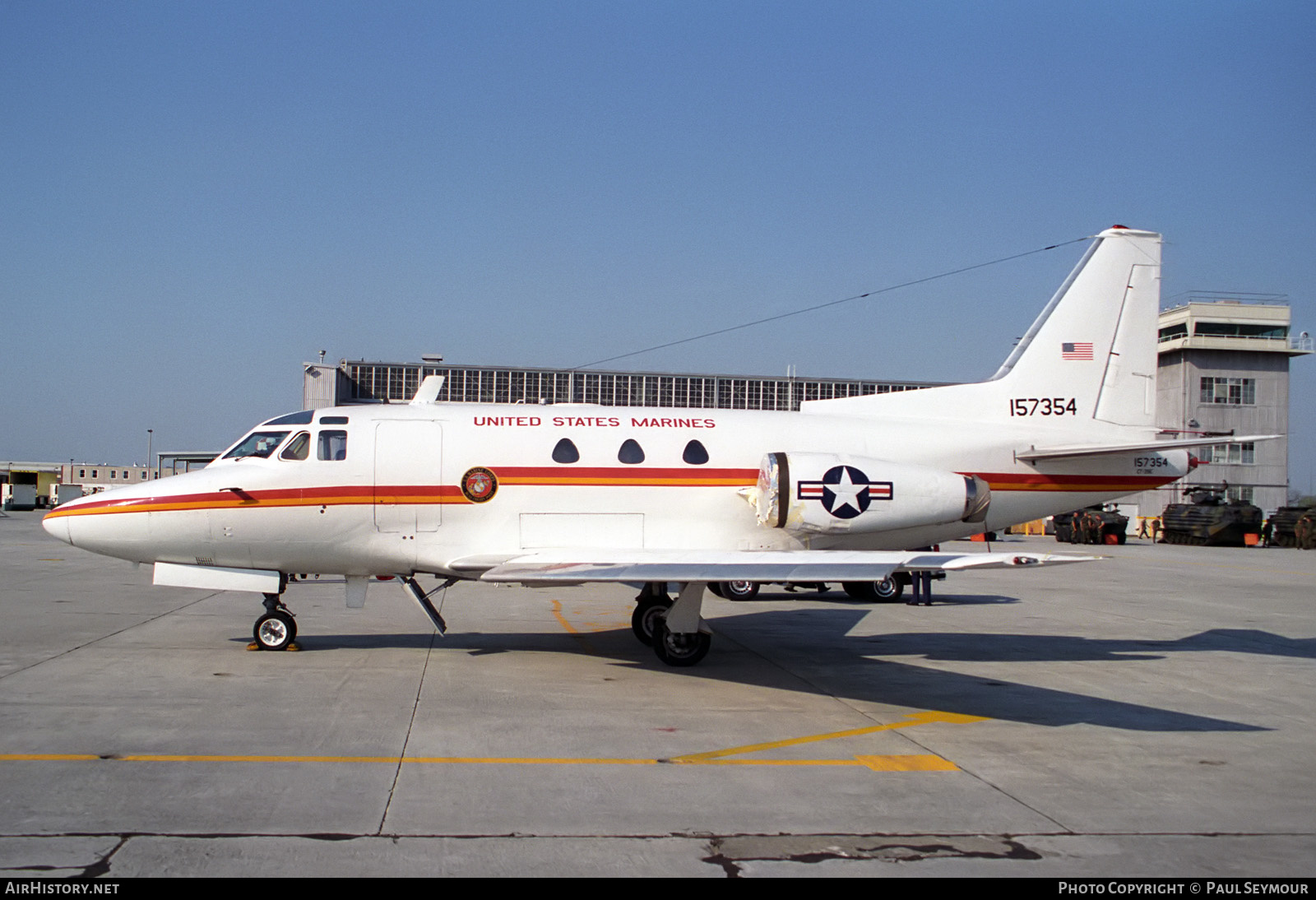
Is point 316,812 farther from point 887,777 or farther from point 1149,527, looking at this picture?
point 1149,527

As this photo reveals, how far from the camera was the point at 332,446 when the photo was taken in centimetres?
1309

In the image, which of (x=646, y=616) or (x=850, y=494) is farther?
(x=646, y=616)

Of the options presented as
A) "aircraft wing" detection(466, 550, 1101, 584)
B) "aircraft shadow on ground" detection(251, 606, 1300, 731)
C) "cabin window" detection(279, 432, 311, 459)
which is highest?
"cabin window" detection(279, 432, 311, 459)

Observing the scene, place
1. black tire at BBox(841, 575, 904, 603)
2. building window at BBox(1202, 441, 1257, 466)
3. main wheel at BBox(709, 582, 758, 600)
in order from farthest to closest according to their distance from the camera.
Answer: building window at BBox(1202, 441, 1257, 466) → black tire at BBox(841, 575, 904, 603) → main wheel at BBox(709, 582, 758, 600)

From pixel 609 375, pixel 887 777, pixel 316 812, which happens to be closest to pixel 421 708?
pixel 316 812

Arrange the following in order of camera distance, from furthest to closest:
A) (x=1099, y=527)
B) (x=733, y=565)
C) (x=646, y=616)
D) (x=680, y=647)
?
1. (x=1099, y=527)
2. (x=646, y=616)
3. (x=680, y=647)
4. (x=733, y=565)

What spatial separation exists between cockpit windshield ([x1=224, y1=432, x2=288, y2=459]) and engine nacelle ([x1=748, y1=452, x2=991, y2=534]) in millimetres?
6428

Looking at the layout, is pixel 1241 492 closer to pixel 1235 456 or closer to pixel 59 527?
pixel 1235 456

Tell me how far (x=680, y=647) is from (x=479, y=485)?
338 cm

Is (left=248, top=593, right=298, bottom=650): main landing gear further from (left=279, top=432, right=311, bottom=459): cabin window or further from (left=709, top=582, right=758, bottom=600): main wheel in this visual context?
(left=709, top=582, right=758, bottom=600): main wheel

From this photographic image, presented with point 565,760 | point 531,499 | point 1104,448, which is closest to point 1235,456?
point 1104,448

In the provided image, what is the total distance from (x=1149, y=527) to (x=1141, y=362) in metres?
51.0

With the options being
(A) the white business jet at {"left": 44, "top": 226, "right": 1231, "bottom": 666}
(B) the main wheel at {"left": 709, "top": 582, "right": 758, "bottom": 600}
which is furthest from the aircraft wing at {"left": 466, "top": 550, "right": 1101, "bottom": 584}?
(B) the main wheel at {"left": 709, "top": 582, "right": 758, "bottom": 600}

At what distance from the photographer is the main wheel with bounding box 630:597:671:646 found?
14.5m
